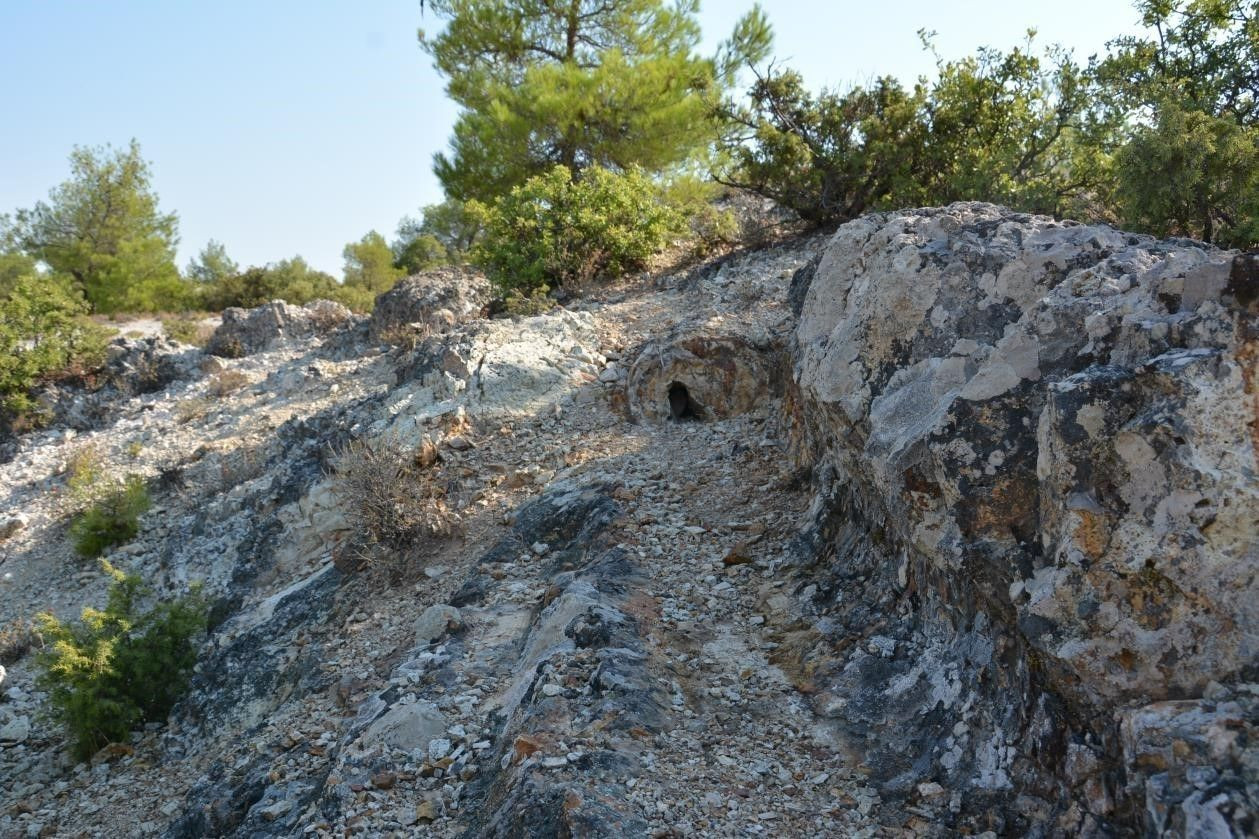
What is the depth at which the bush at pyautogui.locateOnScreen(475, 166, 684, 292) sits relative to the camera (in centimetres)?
1174

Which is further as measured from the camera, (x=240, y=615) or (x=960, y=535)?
(x=240, y=615)

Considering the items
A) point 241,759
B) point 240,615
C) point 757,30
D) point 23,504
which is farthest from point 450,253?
point 241,759

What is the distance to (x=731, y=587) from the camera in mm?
4734

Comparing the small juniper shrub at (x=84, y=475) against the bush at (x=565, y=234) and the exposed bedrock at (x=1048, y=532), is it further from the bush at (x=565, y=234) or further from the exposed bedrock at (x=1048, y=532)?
the exposed bedrock at (x=1048, y=532)

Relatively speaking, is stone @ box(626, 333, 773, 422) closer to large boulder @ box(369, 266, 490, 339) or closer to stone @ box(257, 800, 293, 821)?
stone @ box(257, 800, 293, 821)

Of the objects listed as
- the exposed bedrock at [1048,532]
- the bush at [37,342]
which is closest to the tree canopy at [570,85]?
the bush at [37,342]

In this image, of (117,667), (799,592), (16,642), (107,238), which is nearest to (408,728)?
(799,592)

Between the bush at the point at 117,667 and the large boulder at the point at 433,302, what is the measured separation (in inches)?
227

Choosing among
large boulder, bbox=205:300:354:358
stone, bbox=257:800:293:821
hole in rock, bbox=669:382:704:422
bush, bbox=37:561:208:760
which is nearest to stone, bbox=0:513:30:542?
bush, bbox=37:561:208:760

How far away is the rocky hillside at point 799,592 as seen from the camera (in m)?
2.66

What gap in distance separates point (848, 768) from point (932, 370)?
167 centimetres

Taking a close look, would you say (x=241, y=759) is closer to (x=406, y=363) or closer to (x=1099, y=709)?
(x=1099, y=709)

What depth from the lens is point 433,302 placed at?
41.1 ft

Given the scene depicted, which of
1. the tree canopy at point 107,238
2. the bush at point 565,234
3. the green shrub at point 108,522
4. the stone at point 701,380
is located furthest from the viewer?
the tree canopy at point 107,238
